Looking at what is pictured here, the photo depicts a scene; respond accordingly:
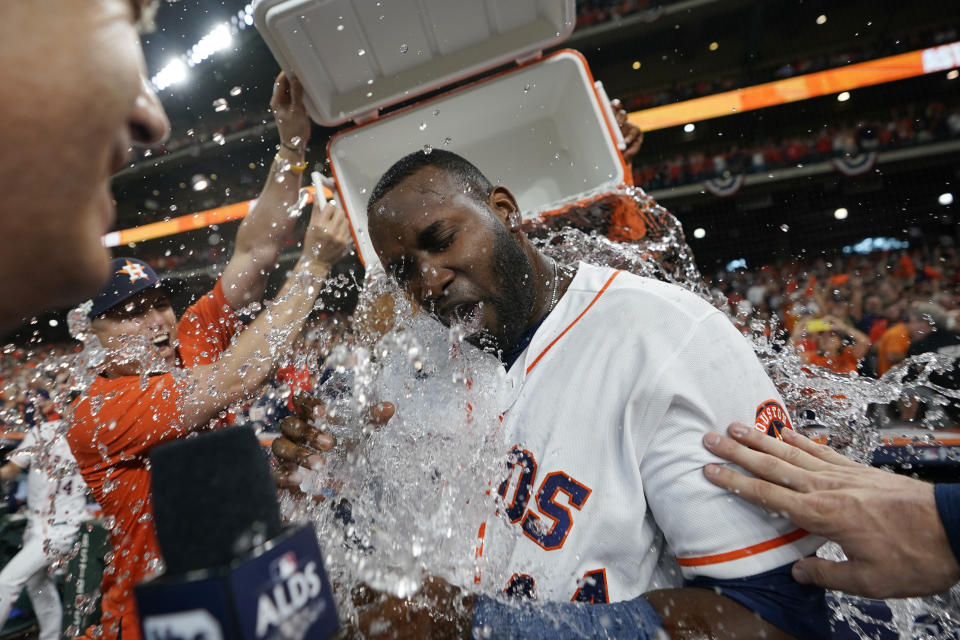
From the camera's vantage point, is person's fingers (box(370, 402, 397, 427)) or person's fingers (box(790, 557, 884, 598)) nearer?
person's fingers (box(790, 557, 884, 598))

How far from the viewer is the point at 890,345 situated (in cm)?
450

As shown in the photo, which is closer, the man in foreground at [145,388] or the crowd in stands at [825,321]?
the man in foreground at [145,388]

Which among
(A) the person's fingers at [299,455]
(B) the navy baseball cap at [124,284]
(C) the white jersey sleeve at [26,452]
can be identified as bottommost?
(A) the person's fingers at [299,455]

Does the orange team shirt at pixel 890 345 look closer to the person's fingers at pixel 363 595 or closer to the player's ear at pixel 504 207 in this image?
the player's ear at pixel 504 207

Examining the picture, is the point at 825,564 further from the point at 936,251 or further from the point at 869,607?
the point at 936,251

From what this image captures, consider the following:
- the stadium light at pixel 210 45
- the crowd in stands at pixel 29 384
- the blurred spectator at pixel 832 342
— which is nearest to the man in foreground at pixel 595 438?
the crowd in stands at pixel 29 384

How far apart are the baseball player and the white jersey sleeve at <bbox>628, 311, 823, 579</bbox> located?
3.79 metres

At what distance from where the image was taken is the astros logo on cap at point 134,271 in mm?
2010

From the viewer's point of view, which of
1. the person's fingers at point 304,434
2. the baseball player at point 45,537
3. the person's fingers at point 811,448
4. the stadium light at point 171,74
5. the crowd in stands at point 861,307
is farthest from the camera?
the crowd in stands at point 861,307

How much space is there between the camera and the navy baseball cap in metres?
1.90

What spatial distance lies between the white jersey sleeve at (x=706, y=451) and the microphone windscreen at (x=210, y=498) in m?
0.77

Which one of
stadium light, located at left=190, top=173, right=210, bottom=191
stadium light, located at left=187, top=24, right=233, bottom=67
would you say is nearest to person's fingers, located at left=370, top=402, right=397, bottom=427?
stadium light, located at left=187, top=24, right=233, bottom=67

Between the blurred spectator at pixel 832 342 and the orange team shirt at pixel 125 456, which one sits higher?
the orange team shirt at pixel 125 456

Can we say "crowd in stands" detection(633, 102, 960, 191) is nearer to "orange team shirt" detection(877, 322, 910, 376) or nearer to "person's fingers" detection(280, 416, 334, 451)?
"orange team shirt" detection(877, 322, 910, 376)
